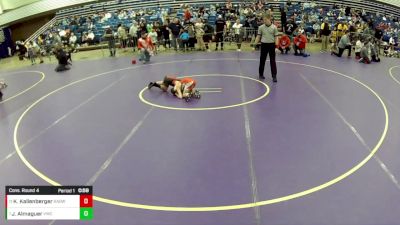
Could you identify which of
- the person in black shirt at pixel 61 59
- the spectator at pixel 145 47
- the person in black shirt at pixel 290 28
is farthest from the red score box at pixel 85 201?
the person in black shirt at pixel 290 28

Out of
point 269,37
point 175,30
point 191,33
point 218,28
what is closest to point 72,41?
point 175,30

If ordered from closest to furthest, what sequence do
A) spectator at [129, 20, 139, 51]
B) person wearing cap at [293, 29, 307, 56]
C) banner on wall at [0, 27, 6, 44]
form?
person wearing cap at [293, 29, 307, 56] < spectator at [129, 20, 139, 51] < banner on wall at [0, 27, 6, 44]

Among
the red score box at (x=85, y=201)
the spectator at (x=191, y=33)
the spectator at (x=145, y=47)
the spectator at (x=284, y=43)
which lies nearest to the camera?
the red score box at (x=85, y=201)

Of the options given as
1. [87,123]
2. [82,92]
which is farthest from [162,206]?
[82,92]

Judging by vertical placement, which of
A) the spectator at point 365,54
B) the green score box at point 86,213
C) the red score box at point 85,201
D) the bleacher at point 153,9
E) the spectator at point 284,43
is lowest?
the green score box at point 86,213

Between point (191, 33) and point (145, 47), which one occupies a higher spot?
point (191, 33)

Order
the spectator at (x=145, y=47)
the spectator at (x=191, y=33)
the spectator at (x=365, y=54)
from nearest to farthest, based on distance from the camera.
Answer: the spectator at (x=365, y=54), the spectator at (x=145, y=47), the spectator at (x=191, y=33)

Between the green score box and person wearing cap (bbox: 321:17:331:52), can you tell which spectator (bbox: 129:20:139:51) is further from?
the green score box

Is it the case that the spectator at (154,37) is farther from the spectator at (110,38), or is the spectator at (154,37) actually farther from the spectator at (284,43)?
the spectator at (284,43)

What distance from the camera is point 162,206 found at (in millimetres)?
5688

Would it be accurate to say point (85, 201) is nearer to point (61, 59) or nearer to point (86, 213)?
point (86, 213)

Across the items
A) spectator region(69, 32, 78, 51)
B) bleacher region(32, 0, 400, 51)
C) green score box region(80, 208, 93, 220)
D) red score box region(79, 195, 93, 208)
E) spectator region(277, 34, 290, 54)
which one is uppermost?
bleacher region(32, 0, 400, 51)

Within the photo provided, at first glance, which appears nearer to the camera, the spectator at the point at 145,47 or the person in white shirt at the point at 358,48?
the person in white shirt at the point at 358,48
